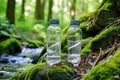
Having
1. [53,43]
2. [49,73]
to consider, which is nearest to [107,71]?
[49,73]

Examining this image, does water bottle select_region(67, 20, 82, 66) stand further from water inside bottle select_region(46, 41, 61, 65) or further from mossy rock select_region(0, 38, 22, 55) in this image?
mossy rock select_region(0, 38, 22, 55)

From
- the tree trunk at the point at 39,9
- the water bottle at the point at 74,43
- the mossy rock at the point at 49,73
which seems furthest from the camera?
the tree trunk at the point at 39,9

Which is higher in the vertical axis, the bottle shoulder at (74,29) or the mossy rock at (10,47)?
the bottle shoulder at (74,29)

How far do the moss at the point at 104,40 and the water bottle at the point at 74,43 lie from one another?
330 mm

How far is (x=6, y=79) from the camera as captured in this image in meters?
6.58

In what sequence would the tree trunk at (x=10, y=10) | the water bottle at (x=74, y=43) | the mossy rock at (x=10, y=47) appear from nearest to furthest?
the water bottle at (x=74, y=43), the mossy rock at (x=10, y=47), the tree trunk at (x=10, y=10)

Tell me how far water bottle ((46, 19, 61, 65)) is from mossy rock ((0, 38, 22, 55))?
22.2 feet

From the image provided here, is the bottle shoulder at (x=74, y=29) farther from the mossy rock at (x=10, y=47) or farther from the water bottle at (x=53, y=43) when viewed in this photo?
the mossy rock at (x=10, y=47)

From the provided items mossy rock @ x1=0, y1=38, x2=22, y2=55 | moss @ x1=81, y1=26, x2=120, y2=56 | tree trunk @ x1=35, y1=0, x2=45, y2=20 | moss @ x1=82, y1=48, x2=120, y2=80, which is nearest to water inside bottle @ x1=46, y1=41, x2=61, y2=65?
moss @ x1=81, y1=26, x2=120, y2=56

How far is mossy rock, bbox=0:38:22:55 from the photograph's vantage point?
12.4 meters

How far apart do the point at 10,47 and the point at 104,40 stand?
23.4ft

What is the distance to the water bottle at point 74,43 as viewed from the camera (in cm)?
562

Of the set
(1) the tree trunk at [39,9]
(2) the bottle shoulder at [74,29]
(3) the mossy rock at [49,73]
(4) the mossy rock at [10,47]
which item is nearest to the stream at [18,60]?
(4) the mossy rock at [10,47]

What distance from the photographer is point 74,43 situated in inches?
239
